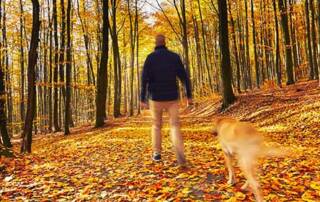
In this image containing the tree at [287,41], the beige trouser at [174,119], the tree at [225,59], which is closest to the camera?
the beige trouser at [174,119]

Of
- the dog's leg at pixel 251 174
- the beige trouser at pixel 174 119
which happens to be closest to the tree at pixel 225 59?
the beige trouser at pixel 174 119

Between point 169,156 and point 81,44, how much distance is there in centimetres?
3376

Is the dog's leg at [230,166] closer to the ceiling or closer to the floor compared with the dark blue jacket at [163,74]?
closer to the floor

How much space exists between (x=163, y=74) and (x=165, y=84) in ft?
0.64

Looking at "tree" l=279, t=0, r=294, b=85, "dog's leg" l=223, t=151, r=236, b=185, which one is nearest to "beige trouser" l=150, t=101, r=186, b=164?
"dog's leg" l=223, t=151, r=236, b=185

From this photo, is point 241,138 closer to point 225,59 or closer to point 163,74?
point 163,74

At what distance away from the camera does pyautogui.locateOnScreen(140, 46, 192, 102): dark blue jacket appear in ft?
21.4

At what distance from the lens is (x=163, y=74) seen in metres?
6.55

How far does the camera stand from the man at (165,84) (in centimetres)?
648

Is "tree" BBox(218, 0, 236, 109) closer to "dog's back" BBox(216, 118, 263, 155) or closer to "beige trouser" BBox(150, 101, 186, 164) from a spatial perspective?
"beige trouser" BBox(150, 101, 186, 164)

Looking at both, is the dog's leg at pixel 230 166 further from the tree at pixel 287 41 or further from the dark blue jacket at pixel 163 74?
the tree at pixel 287 41

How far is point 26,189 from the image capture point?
6348 millimetres

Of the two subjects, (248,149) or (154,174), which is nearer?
(248,149)

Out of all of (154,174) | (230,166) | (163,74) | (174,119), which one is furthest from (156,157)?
(230,166)
